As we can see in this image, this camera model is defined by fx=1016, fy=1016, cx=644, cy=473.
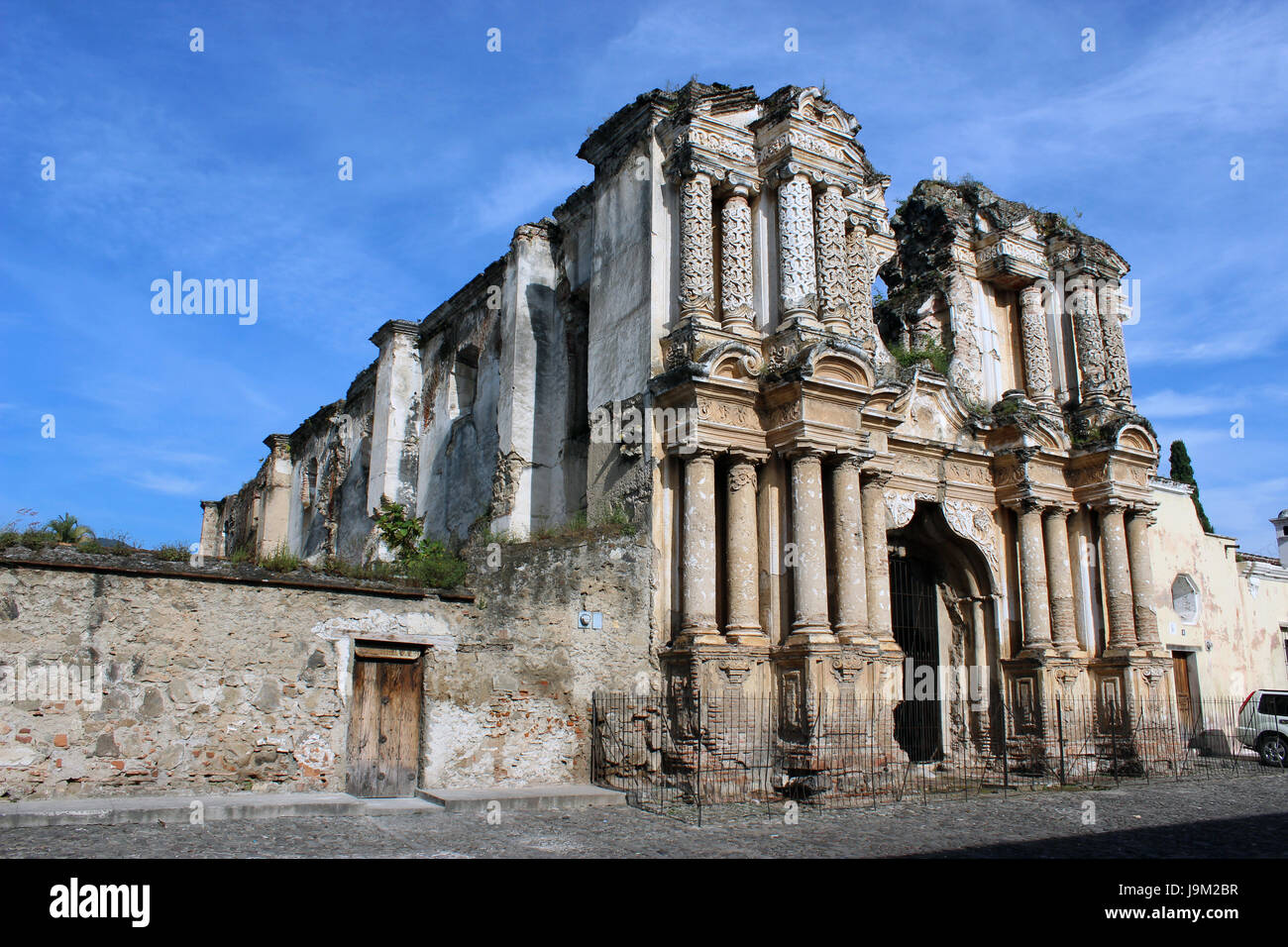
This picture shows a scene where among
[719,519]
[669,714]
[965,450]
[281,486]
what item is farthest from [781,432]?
[281,486]

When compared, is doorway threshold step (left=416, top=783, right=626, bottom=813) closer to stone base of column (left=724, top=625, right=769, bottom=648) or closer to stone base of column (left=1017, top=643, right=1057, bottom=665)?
stone base of column (left=724, top=625, right=769, bottom=648)

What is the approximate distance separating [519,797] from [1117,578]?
11865mm

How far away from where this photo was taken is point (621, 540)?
13.4m

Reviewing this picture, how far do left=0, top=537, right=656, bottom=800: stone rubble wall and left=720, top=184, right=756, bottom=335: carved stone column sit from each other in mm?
3661

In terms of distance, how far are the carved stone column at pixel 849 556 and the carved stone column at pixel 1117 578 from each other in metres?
6.12

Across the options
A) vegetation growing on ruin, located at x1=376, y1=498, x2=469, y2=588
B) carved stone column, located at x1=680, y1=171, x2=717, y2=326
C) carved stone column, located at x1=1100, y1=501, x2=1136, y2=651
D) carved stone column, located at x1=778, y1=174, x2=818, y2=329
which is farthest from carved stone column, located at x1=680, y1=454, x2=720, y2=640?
carved stone column, located at x1=1100, y1=501, x2=1136, y2=651

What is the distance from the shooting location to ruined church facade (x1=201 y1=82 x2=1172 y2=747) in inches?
533

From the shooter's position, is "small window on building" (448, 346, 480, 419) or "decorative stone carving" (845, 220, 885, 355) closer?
"decorative stone carving" (845, 220, 885, 355)

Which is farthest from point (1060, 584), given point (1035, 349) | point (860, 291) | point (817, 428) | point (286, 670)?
point (286, 670)

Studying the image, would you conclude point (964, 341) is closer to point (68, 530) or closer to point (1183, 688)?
point (1183, 688)

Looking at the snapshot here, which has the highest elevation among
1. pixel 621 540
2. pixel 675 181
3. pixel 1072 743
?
pixel 675 181
